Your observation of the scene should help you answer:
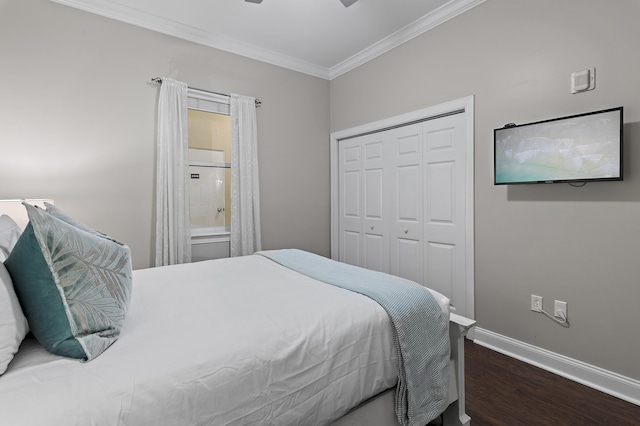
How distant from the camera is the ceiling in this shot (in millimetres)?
2699

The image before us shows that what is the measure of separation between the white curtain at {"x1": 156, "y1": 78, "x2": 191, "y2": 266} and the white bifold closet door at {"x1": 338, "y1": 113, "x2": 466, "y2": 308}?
74.6 inches

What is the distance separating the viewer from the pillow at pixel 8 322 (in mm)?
852

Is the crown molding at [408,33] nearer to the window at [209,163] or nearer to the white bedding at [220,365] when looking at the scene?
the window at [209,163]

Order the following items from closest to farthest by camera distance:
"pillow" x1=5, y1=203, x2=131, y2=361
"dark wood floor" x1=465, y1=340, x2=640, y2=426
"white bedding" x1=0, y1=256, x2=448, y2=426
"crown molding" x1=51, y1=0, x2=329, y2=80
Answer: "white bedding" x1=0, y1=256, x2=448, y2=426, "pillow" x1=5, y1=203, x2=131, y2=361, "dark wood floor" x1=465, y1=340, x2=640, y2=426, "crown molding" x1=51, y1=0, x2=329, y2=80

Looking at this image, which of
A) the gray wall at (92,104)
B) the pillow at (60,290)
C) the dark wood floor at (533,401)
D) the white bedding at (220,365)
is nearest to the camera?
the white bedding at (220,365)

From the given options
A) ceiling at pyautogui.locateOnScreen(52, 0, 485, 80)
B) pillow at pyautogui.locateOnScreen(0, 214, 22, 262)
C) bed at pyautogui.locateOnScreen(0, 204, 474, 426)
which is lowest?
bed at pyautogui.locateOnScreen(0, 204, 474, 426)

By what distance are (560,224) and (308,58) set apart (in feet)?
10.1

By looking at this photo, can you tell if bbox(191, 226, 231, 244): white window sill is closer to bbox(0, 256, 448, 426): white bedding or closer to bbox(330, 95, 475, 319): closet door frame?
bbox(0, 256, 448, 426): white bedding

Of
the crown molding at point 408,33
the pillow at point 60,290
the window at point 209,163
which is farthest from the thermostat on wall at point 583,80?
the window at point 209,163

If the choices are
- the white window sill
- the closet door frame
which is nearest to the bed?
the closet door frame

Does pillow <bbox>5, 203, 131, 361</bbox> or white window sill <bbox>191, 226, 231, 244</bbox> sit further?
white window sill <bbox>191, 226, 231, 244</bbox>

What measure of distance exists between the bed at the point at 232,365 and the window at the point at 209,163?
1.73 m

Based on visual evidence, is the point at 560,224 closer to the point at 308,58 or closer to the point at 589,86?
the point at 589,86

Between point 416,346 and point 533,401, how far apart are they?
1111 mm
